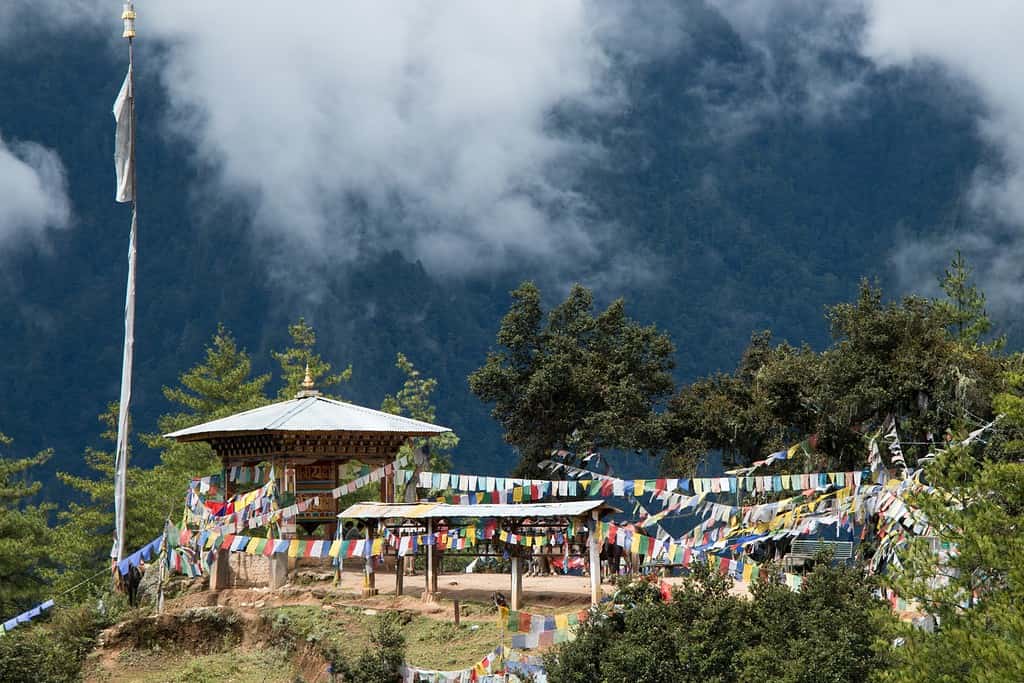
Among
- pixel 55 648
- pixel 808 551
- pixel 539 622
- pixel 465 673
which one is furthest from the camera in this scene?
pixel 808 551

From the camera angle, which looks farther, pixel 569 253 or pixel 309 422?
pixel 569 253

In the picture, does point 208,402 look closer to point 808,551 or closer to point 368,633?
point 368,633

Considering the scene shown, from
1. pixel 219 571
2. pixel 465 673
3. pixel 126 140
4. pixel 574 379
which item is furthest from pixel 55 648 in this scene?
pixel 574 379

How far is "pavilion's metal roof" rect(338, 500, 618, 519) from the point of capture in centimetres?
2514

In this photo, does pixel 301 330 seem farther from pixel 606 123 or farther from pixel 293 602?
pixel 606 123

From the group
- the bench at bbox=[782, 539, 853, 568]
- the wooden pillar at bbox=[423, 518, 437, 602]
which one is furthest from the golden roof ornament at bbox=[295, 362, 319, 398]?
the bench at bbox=[782, 539, 853, 568]

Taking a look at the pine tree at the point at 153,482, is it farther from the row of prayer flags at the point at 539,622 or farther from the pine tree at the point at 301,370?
the row of prayer flags at the point at 539,622

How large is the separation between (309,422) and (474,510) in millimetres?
7132

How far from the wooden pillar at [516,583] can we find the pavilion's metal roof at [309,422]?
7551 mm

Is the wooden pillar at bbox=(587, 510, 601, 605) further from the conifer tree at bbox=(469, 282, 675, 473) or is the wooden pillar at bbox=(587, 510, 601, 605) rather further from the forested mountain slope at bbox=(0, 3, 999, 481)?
the forested mountain slope at bbox=(0, 3, 999, 481)

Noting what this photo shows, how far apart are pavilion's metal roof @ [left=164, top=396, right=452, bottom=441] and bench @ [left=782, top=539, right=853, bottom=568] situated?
979 cm

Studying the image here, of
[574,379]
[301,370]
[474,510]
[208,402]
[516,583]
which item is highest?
[301,370]

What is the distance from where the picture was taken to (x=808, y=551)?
1286 inches

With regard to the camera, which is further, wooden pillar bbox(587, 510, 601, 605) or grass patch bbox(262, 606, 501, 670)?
wooden pillar bbox(587, 510, 601, 605)
